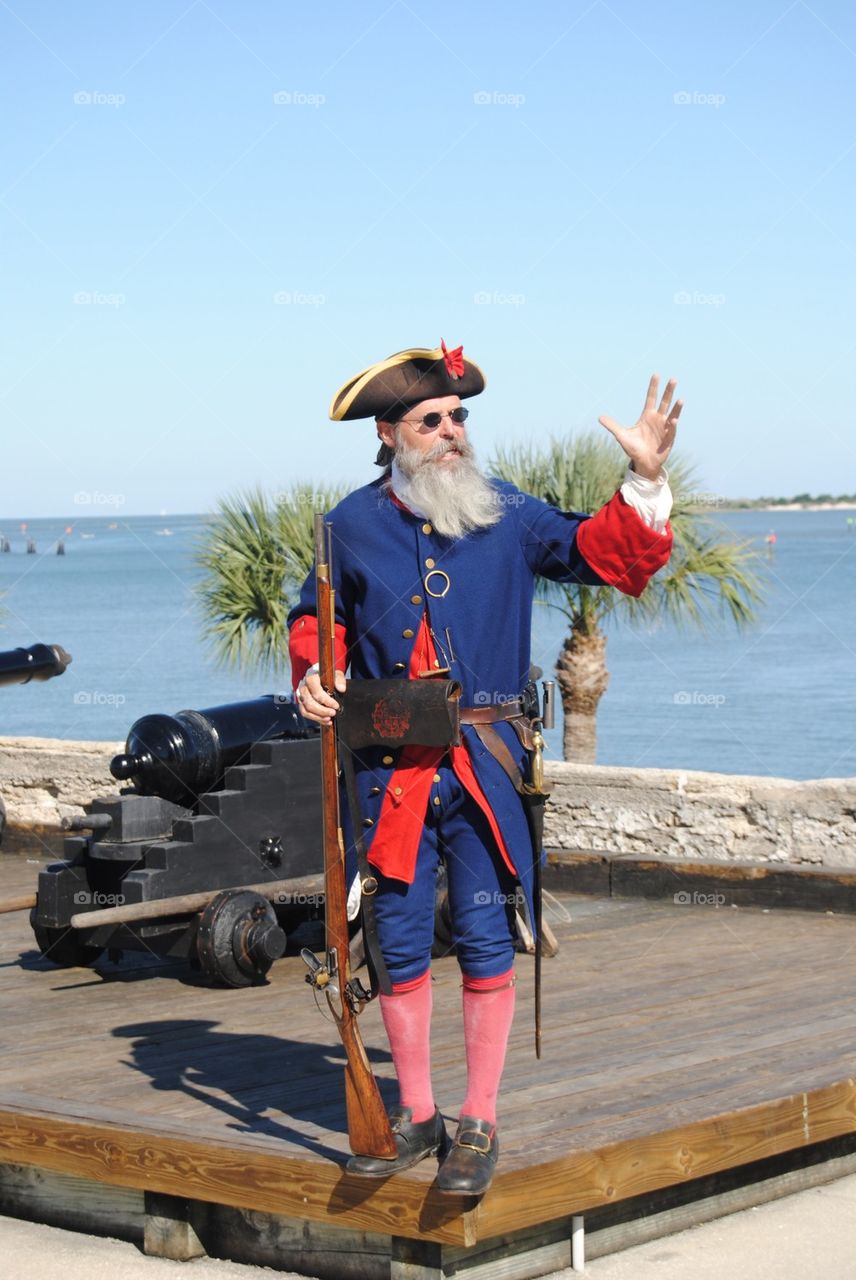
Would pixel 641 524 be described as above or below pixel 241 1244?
above

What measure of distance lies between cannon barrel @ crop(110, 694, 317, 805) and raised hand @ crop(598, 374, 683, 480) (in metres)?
2.85

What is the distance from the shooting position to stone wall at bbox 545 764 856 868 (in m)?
7.09

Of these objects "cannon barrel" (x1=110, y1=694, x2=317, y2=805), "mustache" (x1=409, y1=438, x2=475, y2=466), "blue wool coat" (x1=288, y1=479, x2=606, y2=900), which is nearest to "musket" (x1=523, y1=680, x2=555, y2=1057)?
"blue wool coat" (x1=288, y1=479, x2=606, y2=900)

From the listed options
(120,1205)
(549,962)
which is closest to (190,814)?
(549,962)

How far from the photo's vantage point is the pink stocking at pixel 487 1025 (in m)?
3.97

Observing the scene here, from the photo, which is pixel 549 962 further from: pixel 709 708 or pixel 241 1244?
pixel 709 708

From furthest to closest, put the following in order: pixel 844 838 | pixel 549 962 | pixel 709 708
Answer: pixel 709 708 → pixel 844 838 → pixel 549 962

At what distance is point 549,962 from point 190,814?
139 cm

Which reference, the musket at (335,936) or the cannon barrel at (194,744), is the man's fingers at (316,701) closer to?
the musket at (335,936)

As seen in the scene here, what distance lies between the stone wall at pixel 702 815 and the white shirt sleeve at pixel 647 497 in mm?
3241

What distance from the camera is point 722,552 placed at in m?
14.0

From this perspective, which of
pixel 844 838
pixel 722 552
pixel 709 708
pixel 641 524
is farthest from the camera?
pixel 709 708

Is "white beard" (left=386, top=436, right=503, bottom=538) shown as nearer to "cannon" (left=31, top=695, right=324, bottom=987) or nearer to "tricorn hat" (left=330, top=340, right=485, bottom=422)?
"tricorn hat" (left=330, top=340, right=485, bottom=422)

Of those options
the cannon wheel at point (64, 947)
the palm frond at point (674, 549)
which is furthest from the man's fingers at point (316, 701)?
the palm frond at point (674, 549)
